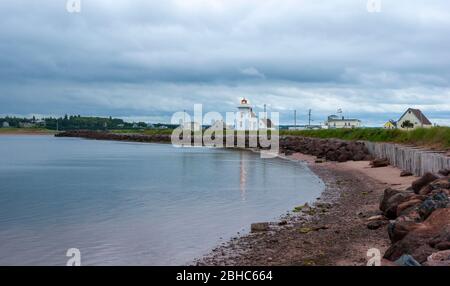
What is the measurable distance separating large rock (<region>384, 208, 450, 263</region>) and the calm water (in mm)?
6051

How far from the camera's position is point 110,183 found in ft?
127

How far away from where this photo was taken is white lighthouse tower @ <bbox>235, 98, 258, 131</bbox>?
421 feet

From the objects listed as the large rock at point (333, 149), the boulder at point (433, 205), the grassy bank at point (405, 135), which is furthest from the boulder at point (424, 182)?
the large rock at point (333, 149)

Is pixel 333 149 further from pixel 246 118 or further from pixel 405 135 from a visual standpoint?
pixel 246 118

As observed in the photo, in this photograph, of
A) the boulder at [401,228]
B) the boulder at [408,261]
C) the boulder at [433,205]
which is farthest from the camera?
the boulder at [433,205]

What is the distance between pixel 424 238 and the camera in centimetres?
1102

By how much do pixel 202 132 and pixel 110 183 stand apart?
118973 mm

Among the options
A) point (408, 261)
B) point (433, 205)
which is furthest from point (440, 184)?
point (408, 261)

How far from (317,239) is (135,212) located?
1124 cm

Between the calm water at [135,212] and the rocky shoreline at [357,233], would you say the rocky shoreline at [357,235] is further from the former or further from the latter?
the calm water at [135,212]

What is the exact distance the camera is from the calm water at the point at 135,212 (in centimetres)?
1578

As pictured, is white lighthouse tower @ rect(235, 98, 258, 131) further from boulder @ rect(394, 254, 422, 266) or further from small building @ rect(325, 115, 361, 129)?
boulder @ rect(394, 254, 422, 266)

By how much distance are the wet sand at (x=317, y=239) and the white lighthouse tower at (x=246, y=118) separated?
103 m
